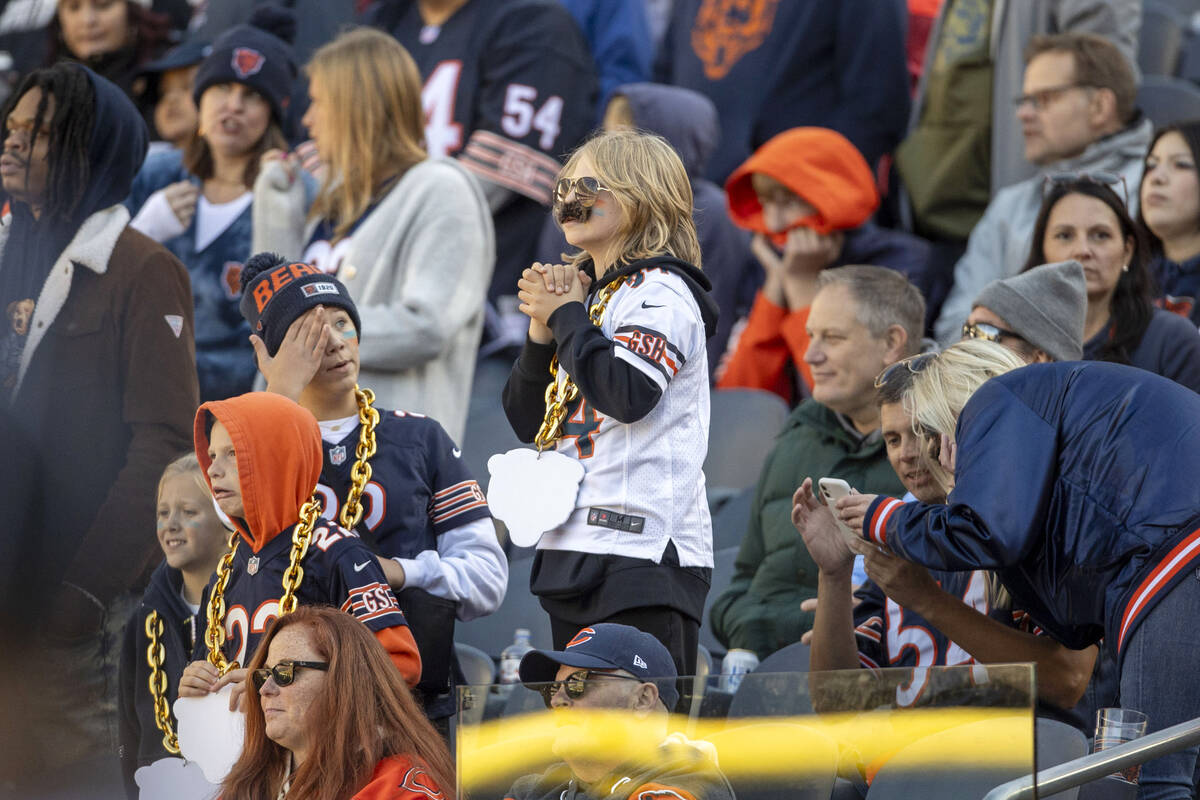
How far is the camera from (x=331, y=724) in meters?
3.28

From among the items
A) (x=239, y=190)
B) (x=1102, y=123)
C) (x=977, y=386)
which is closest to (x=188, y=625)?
(x=977, y=386)

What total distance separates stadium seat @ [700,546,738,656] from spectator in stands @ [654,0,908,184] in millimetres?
2544

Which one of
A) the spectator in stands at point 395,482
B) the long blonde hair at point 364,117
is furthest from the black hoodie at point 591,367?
the long blonde hair at point 364,117

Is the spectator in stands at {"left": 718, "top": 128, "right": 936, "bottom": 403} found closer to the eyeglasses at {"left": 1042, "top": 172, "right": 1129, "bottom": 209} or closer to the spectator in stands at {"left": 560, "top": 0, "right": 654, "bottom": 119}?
the eyeglasses at {"left": 1042, "top": 172, "right": 1129, "bottom": 209}

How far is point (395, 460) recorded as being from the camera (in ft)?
12.7

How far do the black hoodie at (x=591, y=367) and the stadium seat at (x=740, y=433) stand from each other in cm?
246

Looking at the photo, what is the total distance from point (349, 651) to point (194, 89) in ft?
11.2

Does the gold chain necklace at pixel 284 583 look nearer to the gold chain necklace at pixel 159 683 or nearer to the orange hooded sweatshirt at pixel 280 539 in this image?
the orange hooded sweatshirt at pixel 280 539

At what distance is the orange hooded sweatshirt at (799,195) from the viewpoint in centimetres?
635

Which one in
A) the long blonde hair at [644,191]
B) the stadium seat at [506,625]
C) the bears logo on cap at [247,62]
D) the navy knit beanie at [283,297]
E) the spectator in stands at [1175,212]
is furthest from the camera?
the bears logo on cap at [247,62]

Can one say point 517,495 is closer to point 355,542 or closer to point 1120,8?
point 355,542

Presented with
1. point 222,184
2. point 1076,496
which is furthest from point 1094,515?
point 222,184

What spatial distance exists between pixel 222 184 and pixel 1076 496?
3.72 m

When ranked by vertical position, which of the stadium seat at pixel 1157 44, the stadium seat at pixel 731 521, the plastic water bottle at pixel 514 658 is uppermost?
the stadium seat at pixel 1157 44
